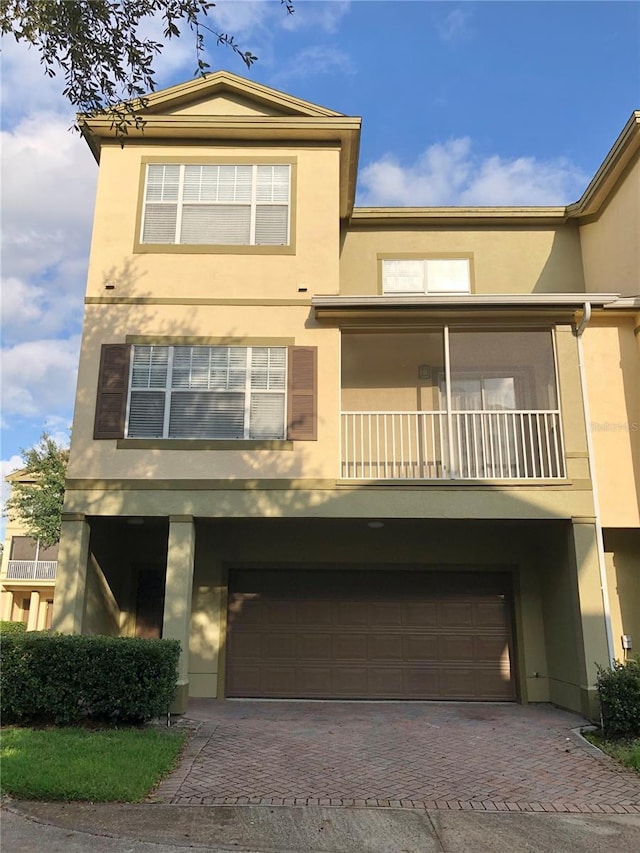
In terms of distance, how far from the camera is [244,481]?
1075 centimetres

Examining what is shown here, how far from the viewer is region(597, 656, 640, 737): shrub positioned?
8.67 meters

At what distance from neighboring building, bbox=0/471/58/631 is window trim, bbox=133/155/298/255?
24.4 metres

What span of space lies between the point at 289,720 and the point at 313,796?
142 inches

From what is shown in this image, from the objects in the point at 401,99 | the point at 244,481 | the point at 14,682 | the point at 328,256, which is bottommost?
the point at 14,682

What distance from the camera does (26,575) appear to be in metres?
32.8

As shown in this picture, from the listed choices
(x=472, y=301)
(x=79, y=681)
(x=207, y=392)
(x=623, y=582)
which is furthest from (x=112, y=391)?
(x=623, y=582)

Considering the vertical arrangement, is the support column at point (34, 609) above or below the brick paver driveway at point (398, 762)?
above

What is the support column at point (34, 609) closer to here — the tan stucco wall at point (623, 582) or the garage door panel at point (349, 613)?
the garage door panel at point (349, 613)

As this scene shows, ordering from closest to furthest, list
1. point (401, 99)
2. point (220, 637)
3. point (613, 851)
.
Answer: point (613, 851), point (401, 99), point (220, 637)

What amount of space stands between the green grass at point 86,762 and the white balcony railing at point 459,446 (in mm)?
4870

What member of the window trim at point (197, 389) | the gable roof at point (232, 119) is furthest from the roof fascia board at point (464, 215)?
the window trim at point (197, 389)

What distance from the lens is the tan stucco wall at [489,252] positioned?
14.1 m

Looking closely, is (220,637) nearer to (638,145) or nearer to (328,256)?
(328,256)

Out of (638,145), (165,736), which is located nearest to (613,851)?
(165,736)
